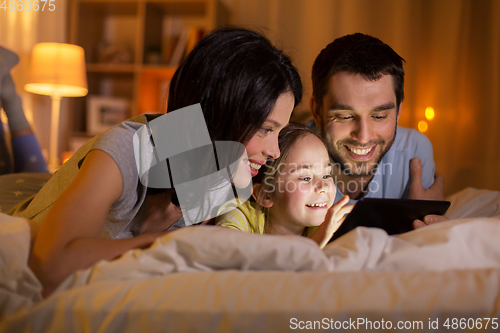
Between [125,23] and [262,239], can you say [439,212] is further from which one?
[125,23]

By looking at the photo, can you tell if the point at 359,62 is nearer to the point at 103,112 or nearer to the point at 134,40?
the point at 103,112

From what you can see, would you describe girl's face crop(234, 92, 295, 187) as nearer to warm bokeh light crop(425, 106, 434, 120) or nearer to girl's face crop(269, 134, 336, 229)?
girl's face crop(269, 134, 336, 229)

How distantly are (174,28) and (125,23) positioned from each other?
426 mm

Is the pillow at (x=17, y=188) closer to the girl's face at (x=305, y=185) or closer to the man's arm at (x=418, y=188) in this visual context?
the girl's face at (x=305, y=185)

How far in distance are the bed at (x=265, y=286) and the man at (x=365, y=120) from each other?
69 centimetres

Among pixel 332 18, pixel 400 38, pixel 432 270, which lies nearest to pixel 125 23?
pixel 332 18

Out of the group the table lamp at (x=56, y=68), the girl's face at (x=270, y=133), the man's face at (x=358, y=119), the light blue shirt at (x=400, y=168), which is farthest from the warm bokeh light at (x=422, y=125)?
the table lamp at (x=56, y=68)

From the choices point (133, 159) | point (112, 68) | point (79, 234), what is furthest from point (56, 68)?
point (79, 234)

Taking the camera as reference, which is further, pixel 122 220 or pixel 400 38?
pixel 400 38

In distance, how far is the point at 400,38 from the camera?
2693 mm

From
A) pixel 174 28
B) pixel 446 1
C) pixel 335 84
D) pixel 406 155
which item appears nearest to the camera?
pixel 335 84

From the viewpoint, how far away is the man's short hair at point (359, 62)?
123cm

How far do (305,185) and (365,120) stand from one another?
1.06ft

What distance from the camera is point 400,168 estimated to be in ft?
4.67
